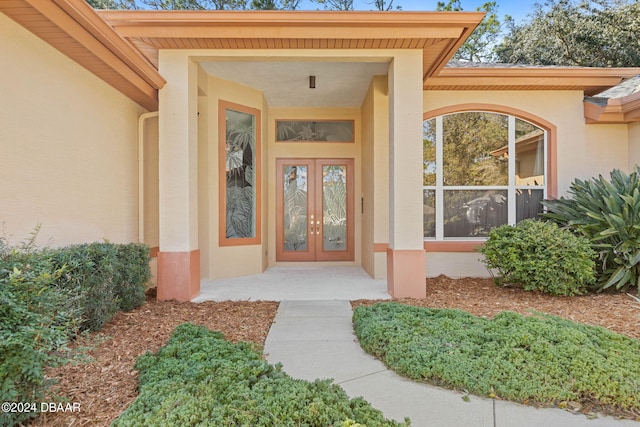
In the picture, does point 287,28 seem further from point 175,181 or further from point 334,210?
point 334,210

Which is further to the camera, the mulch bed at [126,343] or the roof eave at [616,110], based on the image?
the roof eave at [616,110]

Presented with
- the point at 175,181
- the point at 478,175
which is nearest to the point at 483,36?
the point at 478,175

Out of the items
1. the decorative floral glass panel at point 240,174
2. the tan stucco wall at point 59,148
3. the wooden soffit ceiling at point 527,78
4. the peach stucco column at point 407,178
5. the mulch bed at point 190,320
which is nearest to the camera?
the mulch bed at point 190,320

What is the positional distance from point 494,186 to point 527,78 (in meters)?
2.06

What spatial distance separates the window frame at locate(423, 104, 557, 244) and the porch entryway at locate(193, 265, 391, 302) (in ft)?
5.06

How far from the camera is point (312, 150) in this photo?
891cm

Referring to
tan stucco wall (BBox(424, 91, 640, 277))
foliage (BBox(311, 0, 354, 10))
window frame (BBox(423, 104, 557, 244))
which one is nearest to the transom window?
window frame (BBox(423, 104, 557, 244))

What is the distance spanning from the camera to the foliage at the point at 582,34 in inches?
559

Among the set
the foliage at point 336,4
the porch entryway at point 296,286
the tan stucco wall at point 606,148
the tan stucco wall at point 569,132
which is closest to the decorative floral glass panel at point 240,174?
the porch entryway at point 296,286

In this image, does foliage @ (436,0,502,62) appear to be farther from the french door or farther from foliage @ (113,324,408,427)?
foliage @ (113,324,408,427)

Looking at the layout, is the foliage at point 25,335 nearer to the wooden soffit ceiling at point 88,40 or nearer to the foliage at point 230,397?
the foliage at point 230,397

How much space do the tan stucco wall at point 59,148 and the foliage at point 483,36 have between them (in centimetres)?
1848

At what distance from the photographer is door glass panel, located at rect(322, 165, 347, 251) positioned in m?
8.98

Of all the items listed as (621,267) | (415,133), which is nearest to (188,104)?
(415,133)
